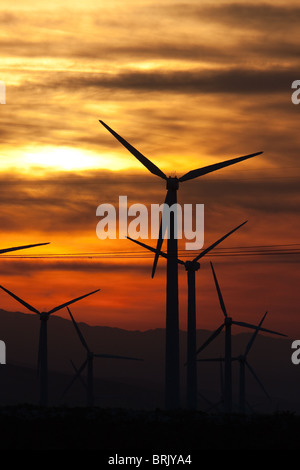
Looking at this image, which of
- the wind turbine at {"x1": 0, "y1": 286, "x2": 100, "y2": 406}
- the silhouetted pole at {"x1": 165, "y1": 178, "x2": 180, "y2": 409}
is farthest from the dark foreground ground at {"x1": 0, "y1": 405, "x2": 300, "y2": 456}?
the wind turbine at {"x1": 0, "y1": 286, "x2": 100, "y2": 406}

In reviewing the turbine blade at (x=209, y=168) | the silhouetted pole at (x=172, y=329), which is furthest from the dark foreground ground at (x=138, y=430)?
the turbine blade at (x=209, y=168)

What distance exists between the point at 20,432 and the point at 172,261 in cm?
3818

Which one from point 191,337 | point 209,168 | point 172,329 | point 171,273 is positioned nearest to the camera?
point 172,329

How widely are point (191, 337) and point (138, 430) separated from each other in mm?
60530

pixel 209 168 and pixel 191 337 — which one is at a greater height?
pixel 209 168

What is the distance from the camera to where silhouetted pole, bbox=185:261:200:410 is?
12594cm

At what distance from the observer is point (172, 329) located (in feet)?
339

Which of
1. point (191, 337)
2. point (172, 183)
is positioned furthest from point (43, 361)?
point (172, 183)

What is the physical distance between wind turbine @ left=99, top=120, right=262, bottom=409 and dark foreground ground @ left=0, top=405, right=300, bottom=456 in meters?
22.3

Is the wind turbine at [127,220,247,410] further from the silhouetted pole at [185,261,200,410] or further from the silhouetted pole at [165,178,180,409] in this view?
the silhouetted pole at [165,178,180,409]

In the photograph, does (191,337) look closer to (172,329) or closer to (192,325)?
(192,325)
